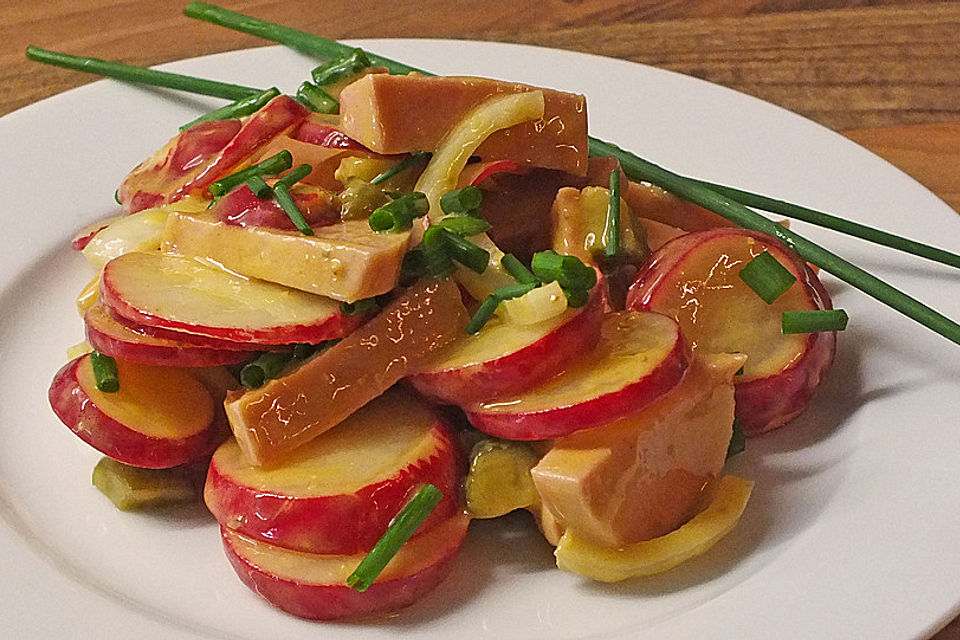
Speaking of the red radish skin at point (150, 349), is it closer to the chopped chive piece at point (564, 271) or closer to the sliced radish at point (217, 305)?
the sliced radish at point (217, 305)

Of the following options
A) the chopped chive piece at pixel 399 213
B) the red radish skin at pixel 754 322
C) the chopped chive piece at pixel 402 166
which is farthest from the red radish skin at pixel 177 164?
the red radish skin at pixel 754 322

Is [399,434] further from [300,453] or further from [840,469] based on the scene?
[840,469]

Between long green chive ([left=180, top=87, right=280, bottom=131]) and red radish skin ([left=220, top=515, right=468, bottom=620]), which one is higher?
long green chive ([left=180, top=87, right=280, bottom=131])

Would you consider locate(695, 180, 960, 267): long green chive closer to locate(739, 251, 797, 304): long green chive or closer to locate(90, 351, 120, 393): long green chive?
locate(739, 251, 797, 304): long green chive

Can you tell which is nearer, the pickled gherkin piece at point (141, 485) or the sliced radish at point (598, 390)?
the sliced radish at point (598, 390)

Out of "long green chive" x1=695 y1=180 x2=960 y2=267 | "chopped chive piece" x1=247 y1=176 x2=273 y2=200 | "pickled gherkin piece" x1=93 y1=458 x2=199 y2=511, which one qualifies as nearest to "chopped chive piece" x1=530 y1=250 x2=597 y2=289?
"chopped chive piece" x1=247 y1=176 x2=273 y2=200

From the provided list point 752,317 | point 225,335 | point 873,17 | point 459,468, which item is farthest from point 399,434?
point 873,17
